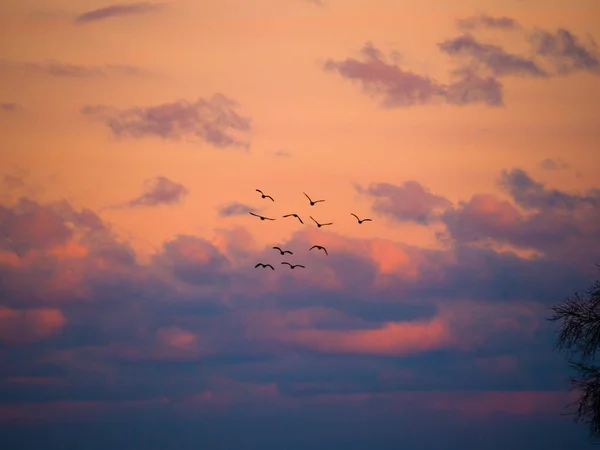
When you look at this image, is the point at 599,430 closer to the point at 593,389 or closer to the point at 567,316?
the point at 593,389

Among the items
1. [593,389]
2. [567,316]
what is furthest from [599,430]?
[567,316]

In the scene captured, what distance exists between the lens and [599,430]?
3825cm

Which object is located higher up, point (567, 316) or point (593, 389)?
point (567, 316)

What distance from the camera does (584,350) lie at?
39.1 m

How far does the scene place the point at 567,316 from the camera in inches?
1549

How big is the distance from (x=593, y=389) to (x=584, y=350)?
1.48 meters

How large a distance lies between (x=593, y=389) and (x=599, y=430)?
145 centimetres

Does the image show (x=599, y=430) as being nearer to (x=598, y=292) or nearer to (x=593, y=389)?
(x=593, y=389)

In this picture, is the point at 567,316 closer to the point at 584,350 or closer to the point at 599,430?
the point at 584,350

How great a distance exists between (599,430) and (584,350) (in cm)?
289

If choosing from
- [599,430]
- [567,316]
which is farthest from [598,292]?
[599,430]

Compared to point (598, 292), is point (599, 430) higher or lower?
lower

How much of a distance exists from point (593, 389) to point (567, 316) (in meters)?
2.79

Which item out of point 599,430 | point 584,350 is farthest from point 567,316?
point 599,430
